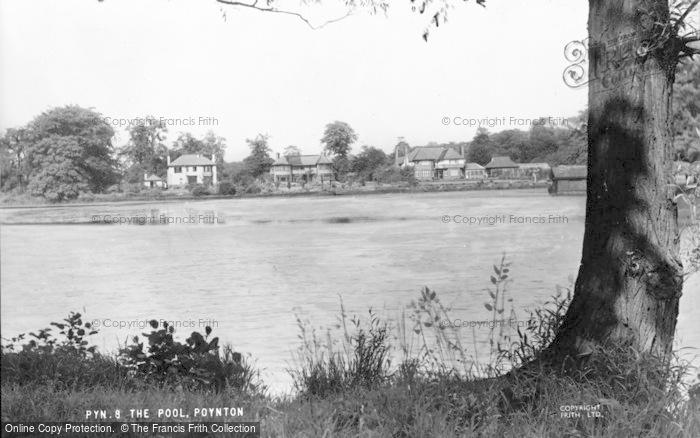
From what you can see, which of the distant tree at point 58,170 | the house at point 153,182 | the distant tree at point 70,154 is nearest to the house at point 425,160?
the house at point 153,182

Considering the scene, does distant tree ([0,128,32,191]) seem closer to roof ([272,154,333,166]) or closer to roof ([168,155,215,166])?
roof ([168,155,215,166])

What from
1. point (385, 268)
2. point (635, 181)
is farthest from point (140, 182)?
point (635, 181)

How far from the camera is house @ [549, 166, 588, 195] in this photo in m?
11.2

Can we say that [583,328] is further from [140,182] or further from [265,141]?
[140,182]

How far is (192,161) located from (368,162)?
8.26 ft

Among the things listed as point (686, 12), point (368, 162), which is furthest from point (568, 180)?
point (686, 12)

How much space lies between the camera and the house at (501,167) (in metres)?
10.3

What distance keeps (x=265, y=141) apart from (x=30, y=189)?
10.4 ft

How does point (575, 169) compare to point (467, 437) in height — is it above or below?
above

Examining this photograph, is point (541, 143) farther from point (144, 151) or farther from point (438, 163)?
point (144, 151)

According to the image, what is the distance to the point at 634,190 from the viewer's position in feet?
15.7

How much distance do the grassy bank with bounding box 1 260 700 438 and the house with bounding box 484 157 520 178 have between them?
5186 millimetres

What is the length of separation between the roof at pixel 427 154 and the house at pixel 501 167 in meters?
0.84

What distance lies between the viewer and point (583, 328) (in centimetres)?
489
